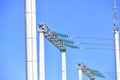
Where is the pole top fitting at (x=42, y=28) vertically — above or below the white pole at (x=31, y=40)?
above

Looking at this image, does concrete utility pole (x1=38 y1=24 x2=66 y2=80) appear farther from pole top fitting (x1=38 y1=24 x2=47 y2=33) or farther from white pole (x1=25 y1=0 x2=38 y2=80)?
white pole (x1=25 y1=0 x2=38 y2=80)

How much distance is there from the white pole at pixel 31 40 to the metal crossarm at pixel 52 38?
18.3 m

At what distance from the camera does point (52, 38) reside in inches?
1599

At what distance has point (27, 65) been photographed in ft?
57.3

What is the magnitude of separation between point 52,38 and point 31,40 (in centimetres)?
2307

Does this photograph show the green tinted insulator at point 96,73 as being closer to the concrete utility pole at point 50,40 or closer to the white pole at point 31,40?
the concrete utility pole at point 50,40

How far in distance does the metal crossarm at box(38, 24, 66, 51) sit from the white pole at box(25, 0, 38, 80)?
59.9ft

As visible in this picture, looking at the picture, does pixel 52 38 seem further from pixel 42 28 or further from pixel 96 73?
pixel 96 73

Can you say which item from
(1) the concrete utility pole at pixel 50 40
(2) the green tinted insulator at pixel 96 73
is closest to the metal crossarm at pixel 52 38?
(1) the concrete utility pole at pixel 50 40

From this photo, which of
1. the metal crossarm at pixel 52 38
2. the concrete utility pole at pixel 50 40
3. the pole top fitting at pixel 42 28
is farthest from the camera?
the metal crossarm at pixel 52 38

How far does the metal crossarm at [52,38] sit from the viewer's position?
120 feet

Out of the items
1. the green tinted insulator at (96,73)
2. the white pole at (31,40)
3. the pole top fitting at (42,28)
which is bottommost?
the green tinted insulator at (96,73)

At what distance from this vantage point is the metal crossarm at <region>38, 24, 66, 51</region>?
36.5 meters

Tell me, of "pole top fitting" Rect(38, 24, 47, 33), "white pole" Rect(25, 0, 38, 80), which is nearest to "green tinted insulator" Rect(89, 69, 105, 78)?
"pole top fitting" Rect(38, 24, 47, 33)
